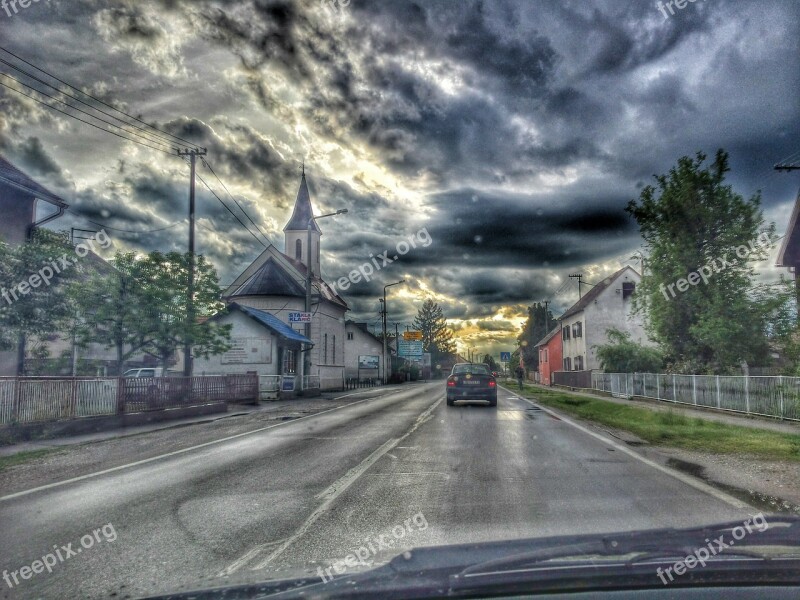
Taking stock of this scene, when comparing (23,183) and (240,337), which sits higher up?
(23,183)

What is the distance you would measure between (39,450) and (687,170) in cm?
2658

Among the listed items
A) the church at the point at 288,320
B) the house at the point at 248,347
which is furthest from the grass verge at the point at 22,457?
the house at the point at 248,347

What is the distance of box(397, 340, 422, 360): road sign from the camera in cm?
9438

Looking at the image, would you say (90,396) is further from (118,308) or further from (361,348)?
(361,348)

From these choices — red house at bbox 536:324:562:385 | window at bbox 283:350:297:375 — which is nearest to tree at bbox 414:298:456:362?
red house at bbox 536:324:562:385

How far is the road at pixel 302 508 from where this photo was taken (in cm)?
436

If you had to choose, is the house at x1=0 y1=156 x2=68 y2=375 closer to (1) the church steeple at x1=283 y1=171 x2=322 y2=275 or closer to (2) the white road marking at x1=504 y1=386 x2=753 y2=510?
(2) the white road marking at x1=504 y1=386 x2=753 y2=510

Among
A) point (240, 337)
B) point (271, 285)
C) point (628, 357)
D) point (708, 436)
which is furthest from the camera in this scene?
point (271, 285)

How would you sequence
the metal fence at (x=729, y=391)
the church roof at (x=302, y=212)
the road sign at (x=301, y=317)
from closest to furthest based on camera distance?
the metal fence at (x=729, y=391), the road sign at (x=301, y=317), the church roof at (x=302, y=212)

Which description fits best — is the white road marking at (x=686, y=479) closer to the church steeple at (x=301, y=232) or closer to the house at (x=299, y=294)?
the house at (x=299, y=294)

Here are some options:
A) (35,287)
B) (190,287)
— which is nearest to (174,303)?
(190,287)

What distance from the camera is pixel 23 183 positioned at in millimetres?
22875

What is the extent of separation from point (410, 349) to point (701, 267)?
70.2 m

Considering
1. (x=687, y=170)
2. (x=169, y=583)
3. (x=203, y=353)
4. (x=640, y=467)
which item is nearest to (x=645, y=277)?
(x=687, y=170)
